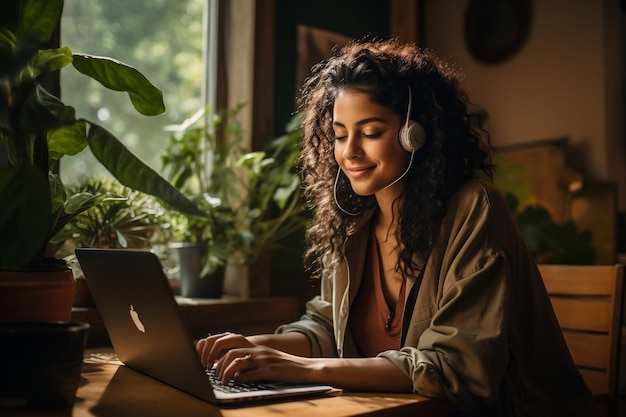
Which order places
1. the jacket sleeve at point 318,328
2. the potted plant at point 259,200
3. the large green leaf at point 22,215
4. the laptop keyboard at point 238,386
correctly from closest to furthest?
the large green leaf at point 22,215 → the laptop keyboard at point 238,386 → the jacket sleeve at point 318,328 → the potted plant at point 259,200

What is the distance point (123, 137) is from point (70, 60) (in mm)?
1103

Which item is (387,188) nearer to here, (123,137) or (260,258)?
(260,258)

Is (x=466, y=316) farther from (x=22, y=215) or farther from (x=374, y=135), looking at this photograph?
(x=22, y=215)

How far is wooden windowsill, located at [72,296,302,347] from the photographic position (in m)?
1.75

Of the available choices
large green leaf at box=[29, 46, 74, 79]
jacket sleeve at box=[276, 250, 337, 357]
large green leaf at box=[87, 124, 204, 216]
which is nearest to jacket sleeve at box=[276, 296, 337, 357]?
jacket sleeve at box=[276, 250, 337, 357]

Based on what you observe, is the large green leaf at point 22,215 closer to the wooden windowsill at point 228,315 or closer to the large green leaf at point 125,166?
the large green leaf at point 125,166

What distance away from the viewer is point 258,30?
2.35 metres

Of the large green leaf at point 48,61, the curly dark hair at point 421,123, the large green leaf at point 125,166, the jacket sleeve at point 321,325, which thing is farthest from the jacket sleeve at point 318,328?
the large green leaf at point 48,61

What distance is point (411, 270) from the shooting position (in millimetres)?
1414

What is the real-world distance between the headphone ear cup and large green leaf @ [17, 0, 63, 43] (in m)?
0.73

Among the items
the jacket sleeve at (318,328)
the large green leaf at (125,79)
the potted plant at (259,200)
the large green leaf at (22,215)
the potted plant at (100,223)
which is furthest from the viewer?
the potted plant at (259,200)

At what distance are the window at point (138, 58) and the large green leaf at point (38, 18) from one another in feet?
2.97

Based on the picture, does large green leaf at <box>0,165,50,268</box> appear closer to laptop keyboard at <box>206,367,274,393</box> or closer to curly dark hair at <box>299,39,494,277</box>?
laptop keyboard at <box>206,367,274,393</box>

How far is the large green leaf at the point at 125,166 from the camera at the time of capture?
1.04m
